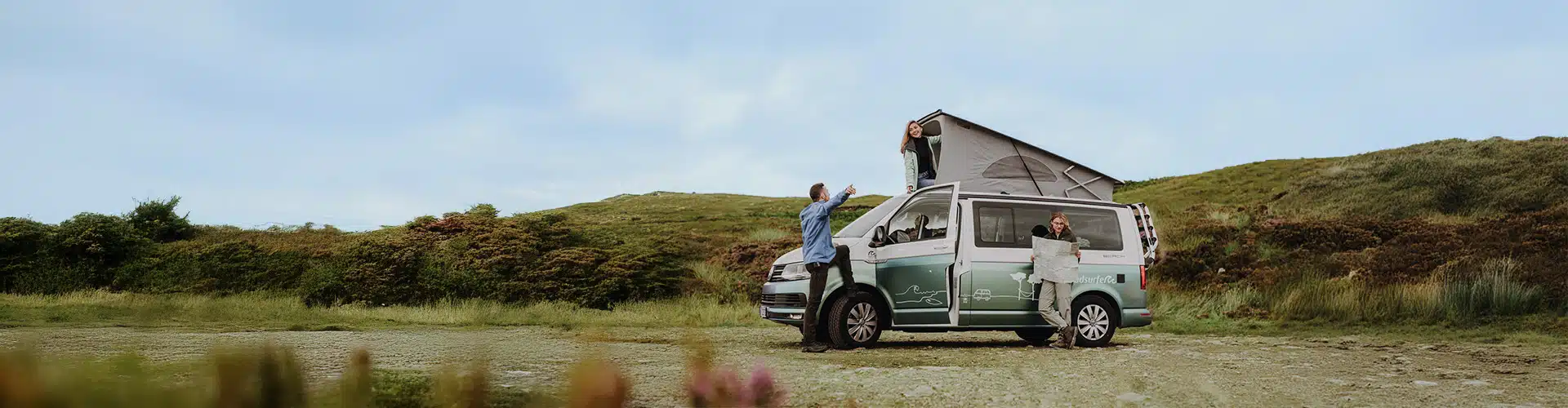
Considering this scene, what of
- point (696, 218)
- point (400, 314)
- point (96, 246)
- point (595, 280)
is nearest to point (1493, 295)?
point (595, 280)

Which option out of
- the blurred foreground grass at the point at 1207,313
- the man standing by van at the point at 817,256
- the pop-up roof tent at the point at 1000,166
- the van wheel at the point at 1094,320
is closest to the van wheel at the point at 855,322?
the man standing by van at the point at 817,256

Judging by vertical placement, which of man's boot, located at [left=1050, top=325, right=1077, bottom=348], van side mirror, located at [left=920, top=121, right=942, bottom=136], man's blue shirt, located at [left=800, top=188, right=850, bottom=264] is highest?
van side mirror, located at [left=920, top=121, right=942, bottom=136]

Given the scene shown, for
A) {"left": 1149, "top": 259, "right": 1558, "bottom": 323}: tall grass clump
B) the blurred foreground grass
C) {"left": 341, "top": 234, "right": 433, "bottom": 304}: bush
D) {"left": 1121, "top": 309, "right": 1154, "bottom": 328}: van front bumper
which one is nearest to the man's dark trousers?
{"left": 1121, "top": 309, "right": 1154, "bottom": 328}: van front bumper

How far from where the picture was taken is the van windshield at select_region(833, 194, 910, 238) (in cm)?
1130

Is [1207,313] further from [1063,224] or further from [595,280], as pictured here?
[595,280]

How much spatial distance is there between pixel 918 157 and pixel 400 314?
10102mm

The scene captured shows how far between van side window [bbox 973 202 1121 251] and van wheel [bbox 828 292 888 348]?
1.31m

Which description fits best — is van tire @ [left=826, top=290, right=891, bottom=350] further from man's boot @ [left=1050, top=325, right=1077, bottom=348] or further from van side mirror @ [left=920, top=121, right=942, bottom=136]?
van side mirror @ [left=920, top=121, right=942, bottom=136]

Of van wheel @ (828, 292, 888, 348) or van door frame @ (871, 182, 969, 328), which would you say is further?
van door frame @ (871, 182, 969, 328)

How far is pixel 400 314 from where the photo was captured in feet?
57.1

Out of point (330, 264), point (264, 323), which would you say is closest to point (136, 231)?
point (330, 264)

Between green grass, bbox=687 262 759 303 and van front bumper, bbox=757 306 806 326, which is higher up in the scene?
green grass, bbox=687 262 759 303

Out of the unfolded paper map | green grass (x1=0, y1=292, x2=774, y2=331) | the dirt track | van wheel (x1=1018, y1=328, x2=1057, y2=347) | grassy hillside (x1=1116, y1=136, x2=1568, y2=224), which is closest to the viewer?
the dirt track

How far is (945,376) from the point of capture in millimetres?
8039
